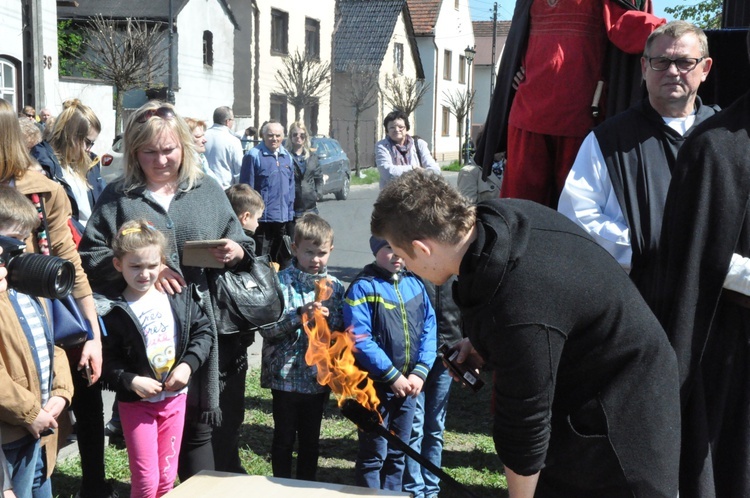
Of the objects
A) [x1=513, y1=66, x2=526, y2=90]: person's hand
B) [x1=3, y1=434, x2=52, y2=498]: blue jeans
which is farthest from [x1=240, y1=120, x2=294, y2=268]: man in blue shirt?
[x1=3, y1=434, x2=52, y2=498]: blue jeans

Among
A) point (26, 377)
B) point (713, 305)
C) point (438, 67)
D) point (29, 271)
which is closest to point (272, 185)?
point (26, 377)

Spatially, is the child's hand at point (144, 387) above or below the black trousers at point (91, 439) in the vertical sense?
above

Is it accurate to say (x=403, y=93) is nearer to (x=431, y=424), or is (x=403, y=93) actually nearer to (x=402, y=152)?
(x=402, y=152)

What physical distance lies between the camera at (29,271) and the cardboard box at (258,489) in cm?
86

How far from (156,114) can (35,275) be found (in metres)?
1.68

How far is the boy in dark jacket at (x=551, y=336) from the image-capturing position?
89.4 inches

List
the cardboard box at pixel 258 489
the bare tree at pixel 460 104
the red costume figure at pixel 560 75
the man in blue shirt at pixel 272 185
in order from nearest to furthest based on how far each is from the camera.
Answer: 1. the cardboard box at pixel 258 489
2. the red costume figure at pixel 560 75
3. the man in blue shirt at pixel 272 185
4. the bare tree at pixel 460 104

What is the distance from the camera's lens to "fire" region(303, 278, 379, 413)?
11.1ft

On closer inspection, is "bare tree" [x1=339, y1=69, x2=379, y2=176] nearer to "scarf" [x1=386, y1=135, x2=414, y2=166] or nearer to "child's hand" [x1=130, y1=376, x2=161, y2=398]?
"scarf" [x1=386, y1=135, x2=414, y2=166]

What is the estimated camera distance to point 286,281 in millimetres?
4270

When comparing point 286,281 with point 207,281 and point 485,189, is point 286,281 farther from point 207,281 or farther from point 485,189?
point 485,189

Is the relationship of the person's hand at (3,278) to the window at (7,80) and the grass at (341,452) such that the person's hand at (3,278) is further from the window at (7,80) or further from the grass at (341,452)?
the window at (7,80)

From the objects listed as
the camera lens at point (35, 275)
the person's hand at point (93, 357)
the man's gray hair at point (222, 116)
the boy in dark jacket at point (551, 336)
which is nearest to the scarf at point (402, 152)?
the man's gray hair at point (222, 116)

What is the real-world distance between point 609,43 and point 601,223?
1.04 m
